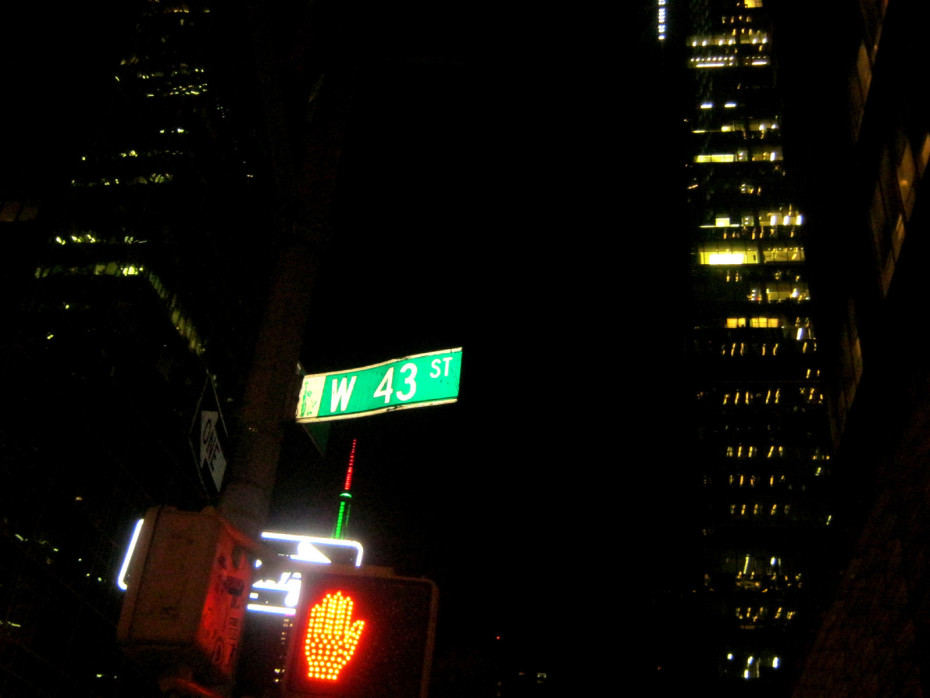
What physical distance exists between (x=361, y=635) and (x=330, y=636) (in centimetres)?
15

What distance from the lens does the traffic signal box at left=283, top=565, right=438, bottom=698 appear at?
12.2 ft

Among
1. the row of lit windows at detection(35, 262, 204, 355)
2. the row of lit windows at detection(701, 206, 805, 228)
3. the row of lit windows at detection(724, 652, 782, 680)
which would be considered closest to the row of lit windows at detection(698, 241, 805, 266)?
the row of lit windows at detection(701, 206, 805, 228)

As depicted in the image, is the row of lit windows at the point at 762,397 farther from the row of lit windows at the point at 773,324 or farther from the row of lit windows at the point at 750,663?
the row of lit windows at the point at 750,663

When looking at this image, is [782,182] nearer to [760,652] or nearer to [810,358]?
[810,358]

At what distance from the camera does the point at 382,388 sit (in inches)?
255

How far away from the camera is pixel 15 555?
758 cm


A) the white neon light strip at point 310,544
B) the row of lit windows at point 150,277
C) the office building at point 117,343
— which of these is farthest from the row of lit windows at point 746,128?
the white neon light strip at point 310,544

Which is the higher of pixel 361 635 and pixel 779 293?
pixel 779 293

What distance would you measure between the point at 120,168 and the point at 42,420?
3200 millimetres

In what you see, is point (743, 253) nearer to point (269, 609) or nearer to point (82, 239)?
point (82, 239)

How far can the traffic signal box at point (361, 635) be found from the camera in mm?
3721

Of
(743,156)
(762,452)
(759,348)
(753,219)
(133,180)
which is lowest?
(133,180)

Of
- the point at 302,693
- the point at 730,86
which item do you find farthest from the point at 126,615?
the point at 730,86

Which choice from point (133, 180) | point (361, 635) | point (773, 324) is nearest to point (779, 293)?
point (773, 324)
